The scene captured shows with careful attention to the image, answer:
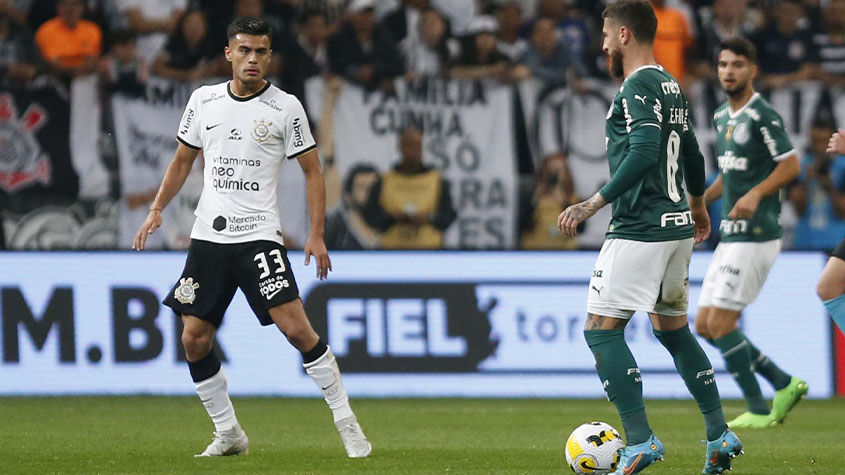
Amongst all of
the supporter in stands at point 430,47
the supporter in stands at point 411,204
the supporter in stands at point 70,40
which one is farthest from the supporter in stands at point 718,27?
the supporter in stands at point 70,40

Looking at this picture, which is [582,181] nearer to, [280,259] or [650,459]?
[280,259]

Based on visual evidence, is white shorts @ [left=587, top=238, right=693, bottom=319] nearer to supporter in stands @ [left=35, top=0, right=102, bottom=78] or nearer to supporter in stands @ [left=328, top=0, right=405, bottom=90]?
supporter in stands @ [left=328, top=0, right=405, bottom=90]

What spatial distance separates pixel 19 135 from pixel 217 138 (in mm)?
6064

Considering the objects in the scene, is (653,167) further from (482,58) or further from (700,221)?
(482,58)

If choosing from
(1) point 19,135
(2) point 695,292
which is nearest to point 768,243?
(2) point 695,292

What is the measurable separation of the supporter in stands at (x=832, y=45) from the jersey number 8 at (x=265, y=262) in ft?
25.8

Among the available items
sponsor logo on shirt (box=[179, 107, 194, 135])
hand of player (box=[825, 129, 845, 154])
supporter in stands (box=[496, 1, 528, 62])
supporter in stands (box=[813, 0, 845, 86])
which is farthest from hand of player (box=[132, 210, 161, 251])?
supporter in stands (box=[813, 0, 845, 86])

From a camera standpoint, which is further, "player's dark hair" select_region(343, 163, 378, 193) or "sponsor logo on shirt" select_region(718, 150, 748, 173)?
"player's dark hair" select_region(343, 163, 378, 193)

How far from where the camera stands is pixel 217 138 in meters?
7.07

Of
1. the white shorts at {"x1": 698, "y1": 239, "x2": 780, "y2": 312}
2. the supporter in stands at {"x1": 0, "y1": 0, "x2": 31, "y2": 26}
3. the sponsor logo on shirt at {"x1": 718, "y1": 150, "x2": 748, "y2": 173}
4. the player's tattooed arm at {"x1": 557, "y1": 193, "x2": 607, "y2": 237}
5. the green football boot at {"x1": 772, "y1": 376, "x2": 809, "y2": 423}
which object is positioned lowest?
the green football boot at {"x1": 772, "y1": 376, "x2": 809, "y2": 423}

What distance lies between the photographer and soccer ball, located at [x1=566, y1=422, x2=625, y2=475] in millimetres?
6062

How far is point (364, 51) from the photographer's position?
13250 millimetres

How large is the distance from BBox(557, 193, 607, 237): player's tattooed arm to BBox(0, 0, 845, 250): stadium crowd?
6627 mm

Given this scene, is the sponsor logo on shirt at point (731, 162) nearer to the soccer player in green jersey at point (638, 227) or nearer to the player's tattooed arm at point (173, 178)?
the soccer player in green jersey at point (638, 227)
